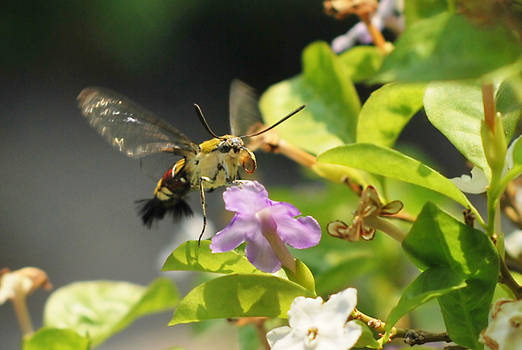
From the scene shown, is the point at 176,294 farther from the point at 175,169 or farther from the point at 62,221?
the point at 62,221

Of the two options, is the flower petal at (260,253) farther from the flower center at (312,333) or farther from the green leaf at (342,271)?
the green leaf at (342,271)

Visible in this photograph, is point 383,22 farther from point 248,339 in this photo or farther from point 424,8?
point 248,339

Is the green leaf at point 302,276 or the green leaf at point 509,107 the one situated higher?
the green leaf at point 509,107

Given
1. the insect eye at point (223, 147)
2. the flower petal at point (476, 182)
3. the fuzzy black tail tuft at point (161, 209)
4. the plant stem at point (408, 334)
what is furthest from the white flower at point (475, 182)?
the fuzzy black tail tuft at point (161, 209)

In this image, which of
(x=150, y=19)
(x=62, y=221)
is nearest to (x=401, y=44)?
(x=62, y=221)

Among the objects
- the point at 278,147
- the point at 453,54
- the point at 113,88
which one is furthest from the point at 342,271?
the point at 113,88
